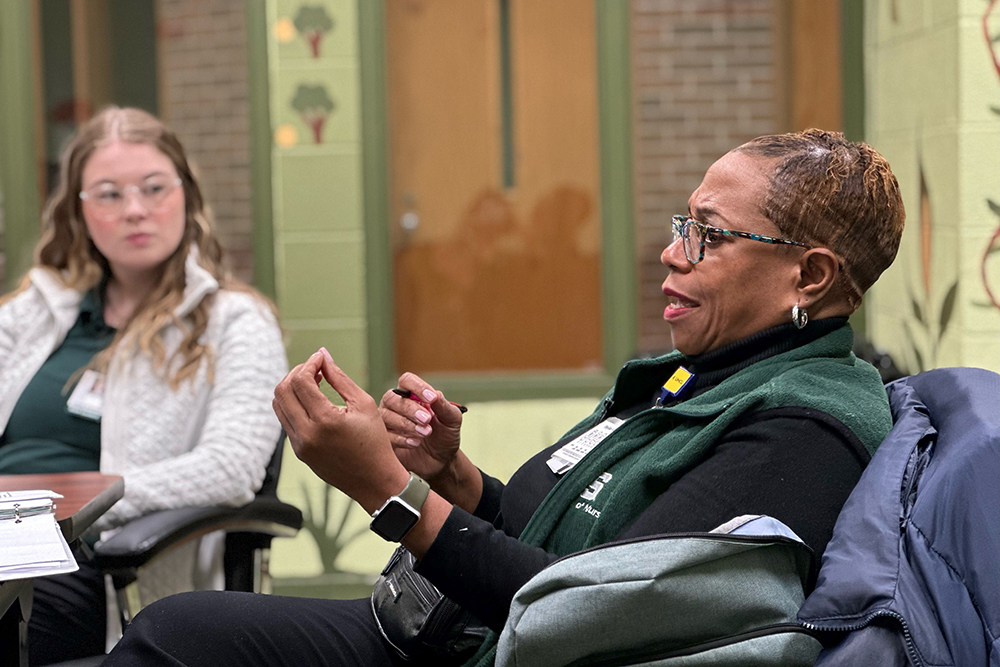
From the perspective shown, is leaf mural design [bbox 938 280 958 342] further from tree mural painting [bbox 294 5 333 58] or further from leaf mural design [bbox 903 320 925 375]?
tree mural painting [bbox 294 5 333 58]

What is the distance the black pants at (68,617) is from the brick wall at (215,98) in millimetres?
1791

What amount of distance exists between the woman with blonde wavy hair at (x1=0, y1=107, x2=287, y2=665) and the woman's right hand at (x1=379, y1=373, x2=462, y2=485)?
1.93 ft

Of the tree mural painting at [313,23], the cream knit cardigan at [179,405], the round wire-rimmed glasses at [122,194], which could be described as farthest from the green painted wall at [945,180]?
the round wire-rimmed glasses at [122,194]

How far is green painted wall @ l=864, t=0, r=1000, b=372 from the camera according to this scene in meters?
2.62

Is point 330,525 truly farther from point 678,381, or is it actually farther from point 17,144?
point 678,381

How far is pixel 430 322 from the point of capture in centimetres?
382

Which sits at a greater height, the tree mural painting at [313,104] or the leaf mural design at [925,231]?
the tree mural painting at [313,104]

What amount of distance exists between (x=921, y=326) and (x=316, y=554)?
210 cm

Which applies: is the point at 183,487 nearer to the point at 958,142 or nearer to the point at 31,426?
the point at 31,426

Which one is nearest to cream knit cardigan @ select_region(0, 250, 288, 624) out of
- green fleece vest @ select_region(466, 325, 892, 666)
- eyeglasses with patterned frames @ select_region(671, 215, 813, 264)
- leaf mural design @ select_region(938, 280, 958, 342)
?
green fleece vest @ select_region(466, 325, 892, 666)

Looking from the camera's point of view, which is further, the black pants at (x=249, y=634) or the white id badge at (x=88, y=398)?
the white id badge at (x=88, y=398)

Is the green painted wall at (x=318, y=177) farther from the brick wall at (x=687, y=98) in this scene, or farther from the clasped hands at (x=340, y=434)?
the clasped hands at (x=340, y=434)

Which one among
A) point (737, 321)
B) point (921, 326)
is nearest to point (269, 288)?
point (921, 326)

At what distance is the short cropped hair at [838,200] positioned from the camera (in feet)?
4.64
